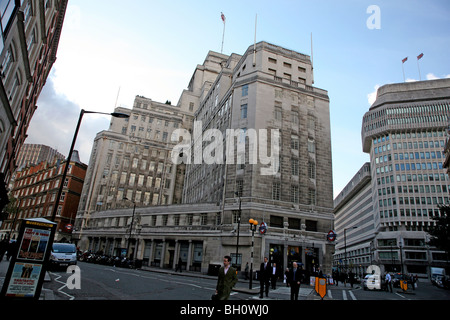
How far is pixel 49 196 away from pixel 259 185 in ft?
188

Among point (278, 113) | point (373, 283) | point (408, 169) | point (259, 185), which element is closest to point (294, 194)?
point (259, 185)

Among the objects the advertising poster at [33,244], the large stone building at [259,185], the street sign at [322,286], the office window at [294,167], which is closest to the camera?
the advertising poster at [33,244]

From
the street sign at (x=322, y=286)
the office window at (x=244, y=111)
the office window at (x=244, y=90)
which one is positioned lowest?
the street sign at (x=322, y=286)

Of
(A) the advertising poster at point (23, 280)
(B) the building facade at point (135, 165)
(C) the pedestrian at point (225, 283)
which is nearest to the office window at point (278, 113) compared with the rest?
(C) the pedestrian at point (225, 283)

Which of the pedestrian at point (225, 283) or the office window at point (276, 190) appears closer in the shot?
the pedestrian at point (225, 283)

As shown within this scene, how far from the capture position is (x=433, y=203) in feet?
267

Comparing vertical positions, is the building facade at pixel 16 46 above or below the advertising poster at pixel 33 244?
above

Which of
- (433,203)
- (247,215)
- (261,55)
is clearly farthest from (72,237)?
(433,203)

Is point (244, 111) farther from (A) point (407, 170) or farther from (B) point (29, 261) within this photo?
(A) point (407, 170)

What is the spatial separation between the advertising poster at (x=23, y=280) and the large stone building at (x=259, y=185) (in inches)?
888

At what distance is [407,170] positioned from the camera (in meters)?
87.1

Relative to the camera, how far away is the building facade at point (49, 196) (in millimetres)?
66381

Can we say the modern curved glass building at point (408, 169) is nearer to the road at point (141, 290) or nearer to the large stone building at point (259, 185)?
the large stone building at point (259, 185)
